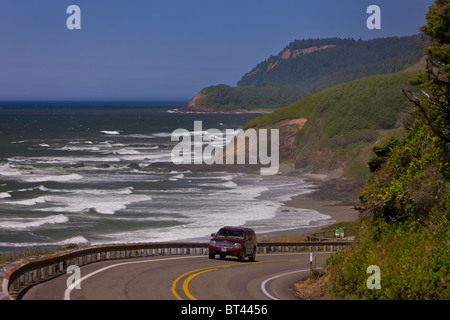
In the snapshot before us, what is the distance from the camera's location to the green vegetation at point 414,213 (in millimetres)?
15016

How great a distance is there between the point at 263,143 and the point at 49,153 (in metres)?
39.4

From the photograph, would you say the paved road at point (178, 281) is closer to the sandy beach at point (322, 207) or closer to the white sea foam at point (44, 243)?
the white sea foam at point (44, 243)

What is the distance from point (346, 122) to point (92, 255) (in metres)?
96.4

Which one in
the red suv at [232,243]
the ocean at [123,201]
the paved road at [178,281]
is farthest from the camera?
the ocean at [123,201]

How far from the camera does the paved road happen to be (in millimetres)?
16484

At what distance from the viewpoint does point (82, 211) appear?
59062 millimetres

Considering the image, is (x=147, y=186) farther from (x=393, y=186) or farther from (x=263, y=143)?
(x=393, y=186)

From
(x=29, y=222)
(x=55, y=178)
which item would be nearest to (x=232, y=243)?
(x=29, y=222)

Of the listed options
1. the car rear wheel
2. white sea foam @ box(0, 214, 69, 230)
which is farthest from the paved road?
white sea foam @ box(0, 214, 69, 230)

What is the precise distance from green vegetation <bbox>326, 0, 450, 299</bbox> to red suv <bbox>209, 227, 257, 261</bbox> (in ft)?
22.4

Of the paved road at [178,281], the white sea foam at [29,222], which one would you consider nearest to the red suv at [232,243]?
the paved road at [178,281]

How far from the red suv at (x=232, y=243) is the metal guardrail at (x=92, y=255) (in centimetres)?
361

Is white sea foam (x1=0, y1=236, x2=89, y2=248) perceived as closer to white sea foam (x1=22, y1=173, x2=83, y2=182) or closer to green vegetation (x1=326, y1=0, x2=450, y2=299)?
green vegetation (x1=326, y1=0, x2=450, y2=299)
